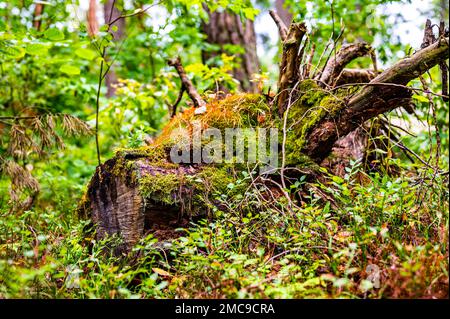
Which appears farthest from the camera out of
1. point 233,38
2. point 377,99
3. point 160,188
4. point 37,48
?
point 233,38

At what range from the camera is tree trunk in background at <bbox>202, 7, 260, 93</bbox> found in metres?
7.77

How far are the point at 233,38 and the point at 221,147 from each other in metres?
4.94

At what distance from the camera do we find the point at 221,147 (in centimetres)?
353

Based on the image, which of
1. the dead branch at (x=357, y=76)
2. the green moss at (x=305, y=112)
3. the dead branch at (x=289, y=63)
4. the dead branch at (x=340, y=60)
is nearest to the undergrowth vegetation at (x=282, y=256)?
the green moss at (x=305, y=112)

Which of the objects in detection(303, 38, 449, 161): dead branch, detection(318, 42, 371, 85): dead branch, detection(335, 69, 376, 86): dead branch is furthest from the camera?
detection(335, 69, 376, 86): dead branch

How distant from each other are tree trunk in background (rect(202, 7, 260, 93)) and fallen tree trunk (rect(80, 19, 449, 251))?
13.0 ft

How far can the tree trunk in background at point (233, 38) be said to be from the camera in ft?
25.5

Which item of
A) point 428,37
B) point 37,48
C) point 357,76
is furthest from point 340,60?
point 37,48

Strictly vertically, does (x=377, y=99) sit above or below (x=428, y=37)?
below

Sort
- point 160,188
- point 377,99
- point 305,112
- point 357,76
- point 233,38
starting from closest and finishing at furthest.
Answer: point 160,188 < point 377,99 < point 305,112 < point 357,76 < point 233,38

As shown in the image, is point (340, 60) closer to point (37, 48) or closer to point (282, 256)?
point (282, 256)

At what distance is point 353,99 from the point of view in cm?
333

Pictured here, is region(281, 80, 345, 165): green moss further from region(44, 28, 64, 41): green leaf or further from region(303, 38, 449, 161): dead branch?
region(44, 28, 64, 41): green leaf

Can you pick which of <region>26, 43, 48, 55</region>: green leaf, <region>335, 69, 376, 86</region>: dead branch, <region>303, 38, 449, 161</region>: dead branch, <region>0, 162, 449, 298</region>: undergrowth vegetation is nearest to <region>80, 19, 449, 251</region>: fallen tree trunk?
<region>303, 38, 449, 161</region>: dead branch
